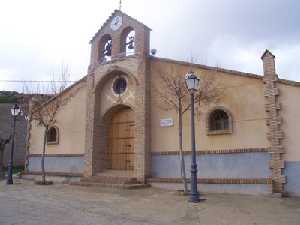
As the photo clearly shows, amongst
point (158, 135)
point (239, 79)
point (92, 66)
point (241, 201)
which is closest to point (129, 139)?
point (158, 135)

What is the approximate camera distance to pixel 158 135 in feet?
51.2

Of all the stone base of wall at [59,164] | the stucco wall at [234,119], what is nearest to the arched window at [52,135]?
the stone base of wall at [59,164]

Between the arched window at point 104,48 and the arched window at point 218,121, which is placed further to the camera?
the arched window at point 104,48

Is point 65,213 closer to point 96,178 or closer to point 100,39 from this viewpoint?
point 96,178

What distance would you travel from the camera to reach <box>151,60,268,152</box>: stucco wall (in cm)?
1288

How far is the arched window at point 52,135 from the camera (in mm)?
19422

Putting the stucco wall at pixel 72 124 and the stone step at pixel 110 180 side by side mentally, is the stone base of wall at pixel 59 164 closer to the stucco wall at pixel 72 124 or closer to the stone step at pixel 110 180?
the stucco wall at pixel 72 124

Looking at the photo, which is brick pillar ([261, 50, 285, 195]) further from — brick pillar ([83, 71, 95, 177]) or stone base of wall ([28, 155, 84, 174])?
stone base of wall ([28, 155, 84, 174])

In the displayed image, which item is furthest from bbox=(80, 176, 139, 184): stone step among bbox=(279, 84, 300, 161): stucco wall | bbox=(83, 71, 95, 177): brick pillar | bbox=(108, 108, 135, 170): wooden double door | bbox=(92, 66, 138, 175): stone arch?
bbox=(279, 84, 300, 161): stucco wall

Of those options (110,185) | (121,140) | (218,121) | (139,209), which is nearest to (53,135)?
(121,140)

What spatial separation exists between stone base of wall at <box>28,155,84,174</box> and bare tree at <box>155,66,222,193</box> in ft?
17.8

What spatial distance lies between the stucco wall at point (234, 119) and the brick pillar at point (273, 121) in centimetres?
26

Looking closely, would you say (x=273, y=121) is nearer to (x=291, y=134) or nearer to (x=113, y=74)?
(x=291, y=134)

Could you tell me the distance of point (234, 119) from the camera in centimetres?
1341
